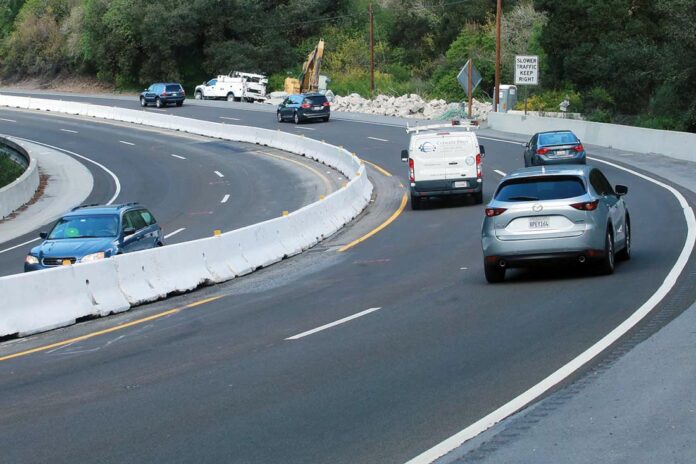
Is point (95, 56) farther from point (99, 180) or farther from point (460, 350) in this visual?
point (460, 350)

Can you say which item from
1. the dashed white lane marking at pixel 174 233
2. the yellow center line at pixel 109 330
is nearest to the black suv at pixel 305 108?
the dashed white lane marking at pixel 174 233

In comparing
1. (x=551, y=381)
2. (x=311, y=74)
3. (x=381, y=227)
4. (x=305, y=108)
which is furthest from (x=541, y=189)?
(x=311, y=74)

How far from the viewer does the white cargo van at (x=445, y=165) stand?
3041cm

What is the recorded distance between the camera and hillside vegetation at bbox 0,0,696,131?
67.4m

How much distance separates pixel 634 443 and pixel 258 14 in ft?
307

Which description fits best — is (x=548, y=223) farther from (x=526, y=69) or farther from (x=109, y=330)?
(x=526, y=69)

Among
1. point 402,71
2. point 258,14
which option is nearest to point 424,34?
point 402,71

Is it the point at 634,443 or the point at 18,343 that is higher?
the point at 634,443

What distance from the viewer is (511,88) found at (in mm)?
63719

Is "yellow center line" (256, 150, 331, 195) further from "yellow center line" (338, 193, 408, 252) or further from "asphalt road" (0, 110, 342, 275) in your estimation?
"yellow center line" (338, 193, 408, 252)

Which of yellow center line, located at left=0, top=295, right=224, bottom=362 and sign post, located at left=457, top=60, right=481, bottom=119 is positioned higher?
sign post, located at left=457, top=60, right=481, bottom=119

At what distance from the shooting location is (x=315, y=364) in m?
11.2

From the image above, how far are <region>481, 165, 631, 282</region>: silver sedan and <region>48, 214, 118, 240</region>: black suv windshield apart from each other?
26.8 ft

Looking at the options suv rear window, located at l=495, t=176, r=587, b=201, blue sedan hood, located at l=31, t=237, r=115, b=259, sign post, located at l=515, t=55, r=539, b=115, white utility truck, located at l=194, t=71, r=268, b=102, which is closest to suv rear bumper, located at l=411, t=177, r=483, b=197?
blue sedan hood, located at l=31, t=237, r=115, b=259
